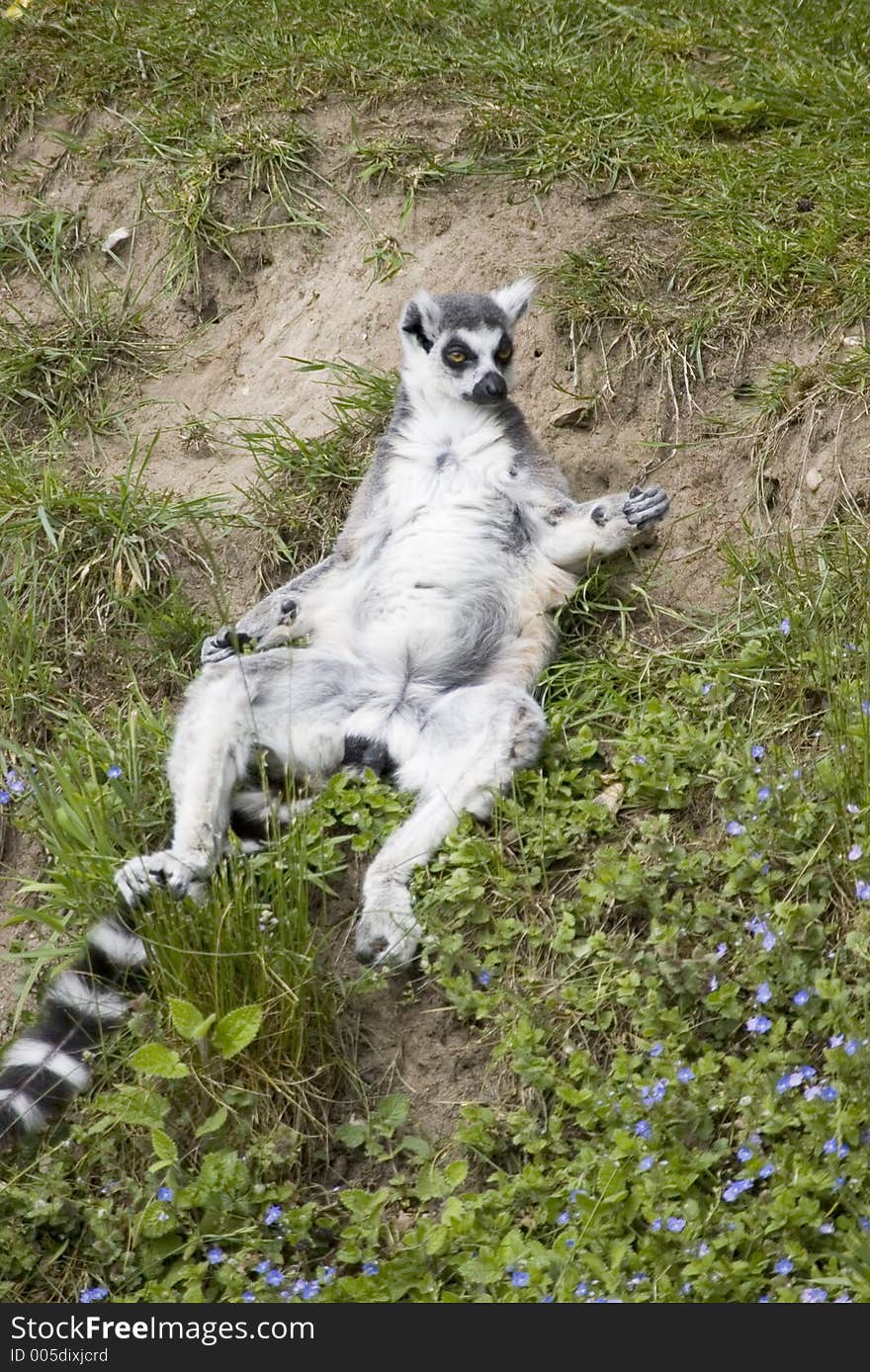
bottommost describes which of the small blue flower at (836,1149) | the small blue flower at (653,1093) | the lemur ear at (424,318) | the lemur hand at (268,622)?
the small blue flower at (836,1149)

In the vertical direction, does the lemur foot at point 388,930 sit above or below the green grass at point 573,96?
below

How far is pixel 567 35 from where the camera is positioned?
6777mm

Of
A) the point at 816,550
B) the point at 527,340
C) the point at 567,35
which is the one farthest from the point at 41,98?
the point at 816,550

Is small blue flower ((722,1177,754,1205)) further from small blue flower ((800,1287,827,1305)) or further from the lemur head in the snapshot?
the lemur head

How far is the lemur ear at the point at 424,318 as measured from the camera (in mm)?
5137

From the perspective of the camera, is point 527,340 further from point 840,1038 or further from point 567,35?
point 840,1038

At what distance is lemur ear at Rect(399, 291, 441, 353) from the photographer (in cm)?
514

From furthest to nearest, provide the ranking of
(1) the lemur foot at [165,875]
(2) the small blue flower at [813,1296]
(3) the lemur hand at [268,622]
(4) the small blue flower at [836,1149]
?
(3) the lemur hand at [268,622] < (1) the lemur foot at [165,875] < (4) the small blue flower at [836,1149] < (2) the small blue flower at [813,1296]

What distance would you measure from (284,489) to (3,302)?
5.95 feet

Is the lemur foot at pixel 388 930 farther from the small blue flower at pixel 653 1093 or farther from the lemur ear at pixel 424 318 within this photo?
the lemur ear at pixel 424 318

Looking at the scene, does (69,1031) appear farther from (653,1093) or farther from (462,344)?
(462,344)

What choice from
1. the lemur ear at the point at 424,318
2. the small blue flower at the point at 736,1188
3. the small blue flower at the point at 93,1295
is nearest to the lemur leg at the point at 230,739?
the small blue flower at the point at 93,1295

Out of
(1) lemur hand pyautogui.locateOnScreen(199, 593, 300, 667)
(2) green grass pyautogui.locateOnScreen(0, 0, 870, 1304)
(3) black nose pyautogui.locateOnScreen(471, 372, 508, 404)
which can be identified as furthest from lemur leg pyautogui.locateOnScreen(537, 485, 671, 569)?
(1) lemur hand pyautogui.locateOnScreen(199, 593, 300, 667)

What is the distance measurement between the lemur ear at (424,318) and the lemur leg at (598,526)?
76cm
